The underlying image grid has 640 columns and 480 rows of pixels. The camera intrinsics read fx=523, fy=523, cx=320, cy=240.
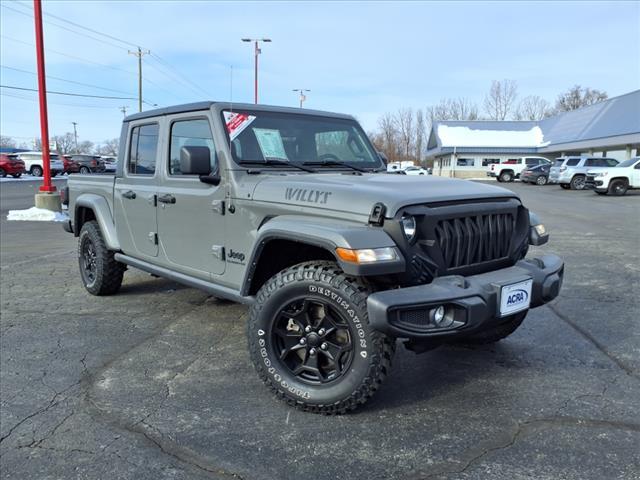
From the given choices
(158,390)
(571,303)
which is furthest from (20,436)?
(571,303)

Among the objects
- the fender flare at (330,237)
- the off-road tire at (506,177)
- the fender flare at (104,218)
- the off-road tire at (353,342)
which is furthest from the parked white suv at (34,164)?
the off-road tire at (353,342)

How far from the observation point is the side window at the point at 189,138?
393 cm

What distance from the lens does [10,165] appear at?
34.9m

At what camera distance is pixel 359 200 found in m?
3.01

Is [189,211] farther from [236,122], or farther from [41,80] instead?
[41,80]

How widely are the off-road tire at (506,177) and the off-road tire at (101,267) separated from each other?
37025 mm

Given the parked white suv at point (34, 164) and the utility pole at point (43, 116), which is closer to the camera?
the utility pole at point (43, 116)

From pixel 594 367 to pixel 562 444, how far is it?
4.26 feet

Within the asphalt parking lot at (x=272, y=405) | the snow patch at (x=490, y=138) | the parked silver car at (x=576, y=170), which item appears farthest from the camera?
the snow patch at (x=490, y=138)

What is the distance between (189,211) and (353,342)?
6.02 ft

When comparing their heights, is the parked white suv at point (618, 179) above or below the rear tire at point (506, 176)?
above

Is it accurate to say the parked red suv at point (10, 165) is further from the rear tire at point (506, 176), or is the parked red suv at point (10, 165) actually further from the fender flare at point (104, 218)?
the fender flare at point (104, 218)

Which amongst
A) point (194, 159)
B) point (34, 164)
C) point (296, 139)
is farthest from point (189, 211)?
point (34, 164)

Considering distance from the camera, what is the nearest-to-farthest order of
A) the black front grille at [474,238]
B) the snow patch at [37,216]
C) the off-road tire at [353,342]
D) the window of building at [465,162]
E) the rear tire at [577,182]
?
the off-road tire at [353,342]
the black front grille at [474,238]
the snow patch at [37,216]
the rear tire at [577,182]
the window of building at [465,162]
